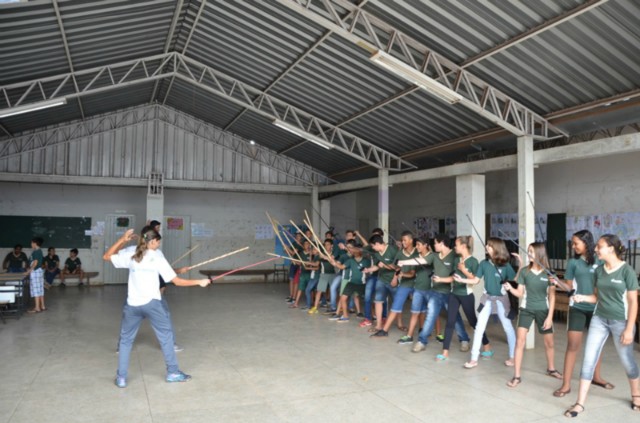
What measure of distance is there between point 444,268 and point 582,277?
173 cm

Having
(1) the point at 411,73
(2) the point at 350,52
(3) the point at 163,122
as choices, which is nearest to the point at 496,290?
(1) the point at 411,73

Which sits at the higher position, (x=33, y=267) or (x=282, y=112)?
(x=282, y=112)

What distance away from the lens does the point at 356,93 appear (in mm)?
9047

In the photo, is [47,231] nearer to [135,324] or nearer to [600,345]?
[135,324]

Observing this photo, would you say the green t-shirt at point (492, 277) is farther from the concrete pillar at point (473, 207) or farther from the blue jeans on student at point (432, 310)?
the concrete pillar at point (473, 207)

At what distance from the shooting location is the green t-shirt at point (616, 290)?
371 cm

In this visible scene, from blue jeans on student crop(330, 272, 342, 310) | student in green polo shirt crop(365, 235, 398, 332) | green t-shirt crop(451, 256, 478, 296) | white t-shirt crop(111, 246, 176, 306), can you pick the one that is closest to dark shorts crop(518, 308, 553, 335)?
green t-shirt crop(451, 256, 478, 296)

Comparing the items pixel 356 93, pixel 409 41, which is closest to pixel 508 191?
pixel 356 93

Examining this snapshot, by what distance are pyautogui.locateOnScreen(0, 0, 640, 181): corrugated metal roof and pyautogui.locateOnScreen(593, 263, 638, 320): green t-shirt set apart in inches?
114

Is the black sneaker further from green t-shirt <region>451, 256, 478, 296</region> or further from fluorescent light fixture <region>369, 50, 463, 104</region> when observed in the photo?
fluorescent light fixture <region>369, 50, 463, 104</region>

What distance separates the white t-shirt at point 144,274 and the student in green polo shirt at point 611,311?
361 cm

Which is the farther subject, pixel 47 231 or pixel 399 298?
pixel 47 231

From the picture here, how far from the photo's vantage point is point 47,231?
13062 mm

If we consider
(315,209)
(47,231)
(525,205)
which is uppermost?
(315,209)
